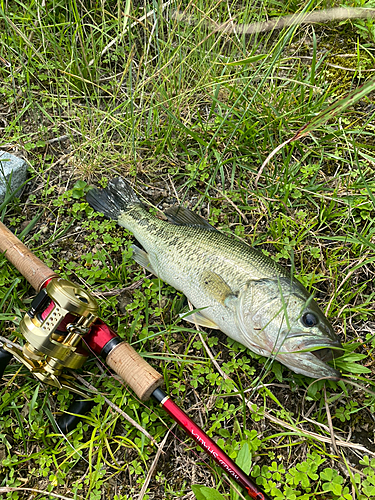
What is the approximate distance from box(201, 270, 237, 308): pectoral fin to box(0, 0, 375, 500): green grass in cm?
32

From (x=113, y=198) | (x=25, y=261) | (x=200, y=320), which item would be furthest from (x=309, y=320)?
(x=25, y=261)

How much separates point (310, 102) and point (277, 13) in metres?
1.27

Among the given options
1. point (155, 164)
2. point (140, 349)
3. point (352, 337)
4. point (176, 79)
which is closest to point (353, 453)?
point (352, 337)

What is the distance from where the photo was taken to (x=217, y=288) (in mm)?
2967

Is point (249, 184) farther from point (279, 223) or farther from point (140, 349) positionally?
point (140, 349)

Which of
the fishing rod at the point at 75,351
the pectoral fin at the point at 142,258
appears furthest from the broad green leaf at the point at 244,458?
the pectoral fin at the point at 142,258

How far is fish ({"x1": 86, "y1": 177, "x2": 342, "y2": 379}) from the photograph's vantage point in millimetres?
2662

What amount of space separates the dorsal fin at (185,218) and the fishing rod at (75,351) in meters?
1.11

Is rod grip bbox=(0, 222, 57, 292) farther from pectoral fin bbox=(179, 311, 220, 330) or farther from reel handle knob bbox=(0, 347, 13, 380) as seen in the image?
pectoral fin bbox=(179, 311, 220, 330)

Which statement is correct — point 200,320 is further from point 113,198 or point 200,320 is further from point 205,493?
point 113,198

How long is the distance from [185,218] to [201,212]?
367mm

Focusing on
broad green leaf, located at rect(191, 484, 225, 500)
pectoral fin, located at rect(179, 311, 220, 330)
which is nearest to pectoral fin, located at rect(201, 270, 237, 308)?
pectoral fin, located at rect(179, 311, 220, 330)

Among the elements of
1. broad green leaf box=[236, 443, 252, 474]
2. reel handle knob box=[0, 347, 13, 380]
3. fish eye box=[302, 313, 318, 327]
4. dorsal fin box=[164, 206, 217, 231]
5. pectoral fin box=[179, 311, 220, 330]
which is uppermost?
dorsal fin box=[164, 206, 217, 231]

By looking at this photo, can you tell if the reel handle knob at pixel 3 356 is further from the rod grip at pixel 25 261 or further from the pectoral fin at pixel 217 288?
the pectoral fin at pixel 217 288
